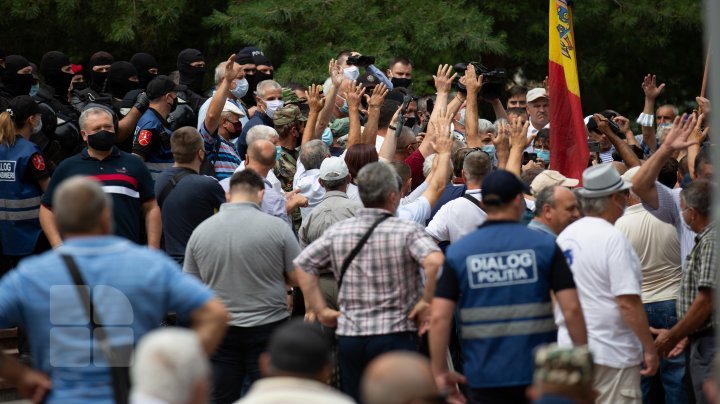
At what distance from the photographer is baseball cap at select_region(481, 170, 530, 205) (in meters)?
6.84

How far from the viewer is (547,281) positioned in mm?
6797

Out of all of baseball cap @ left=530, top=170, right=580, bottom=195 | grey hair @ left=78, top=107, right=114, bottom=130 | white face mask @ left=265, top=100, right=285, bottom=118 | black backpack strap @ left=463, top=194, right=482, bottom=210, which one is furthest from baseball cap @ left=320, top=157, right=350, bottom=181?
white face mask @ left=265, top=100, right=285, bottom=118

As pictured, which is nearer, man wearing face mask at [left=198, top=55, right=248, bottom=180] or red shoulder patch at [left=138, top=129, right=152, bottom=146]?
man wearing face mask at [left=198, top=55, right=248, bottom=180]

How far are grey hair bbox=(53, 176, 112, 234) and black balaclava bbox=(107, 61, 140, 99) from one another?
21.9ft

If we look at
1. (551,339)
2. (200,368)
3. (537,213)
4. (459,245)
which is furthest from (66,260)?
(537,213)

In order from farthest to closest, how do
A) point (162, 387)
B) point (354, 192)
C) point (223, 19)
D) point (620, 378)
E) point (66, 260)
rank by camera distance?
1. point (223, 19)
2. point (354, 192)
3. point (620, 378)
4. point (66, 260)
5. point (162, 387)

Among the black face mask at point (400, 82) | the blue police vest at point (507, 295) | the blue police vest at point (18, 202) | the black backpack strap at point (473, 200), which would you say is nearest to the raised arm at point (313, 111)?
the black backpack strap at point (473, 200)

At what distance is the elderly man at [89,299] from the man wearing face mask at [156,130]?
17.2 feet

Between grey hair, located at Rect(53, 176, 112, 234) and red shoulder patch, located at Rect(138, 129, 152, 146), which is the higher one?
grey hair, located at Rect(53, 176, 112, 234)

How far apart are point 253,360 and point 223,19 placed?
7954 millimetres

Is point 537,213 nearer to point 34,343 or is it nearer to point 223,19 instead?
point 34,343

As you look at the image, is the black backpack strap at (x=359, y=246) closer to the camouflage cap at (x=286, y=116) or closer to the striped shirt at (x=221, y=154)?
the camouflage cap at (x=286, y=116)

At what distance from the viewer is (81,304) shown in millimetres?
5422

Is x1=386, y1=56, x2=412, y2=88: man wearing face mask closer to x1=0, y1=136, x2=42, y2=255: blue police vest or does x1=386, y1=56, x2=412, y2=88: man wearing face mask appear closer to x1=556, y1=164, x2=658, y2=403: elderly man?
x1=0, y1=136, x2=42, y2=255: blue police vest
